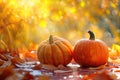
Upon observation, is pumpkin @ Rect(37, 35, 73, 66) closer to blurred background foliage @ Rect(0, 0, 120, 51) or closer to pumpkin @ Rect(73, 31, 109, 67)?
pumpkin @ Rect(73, 31, 109, 67)

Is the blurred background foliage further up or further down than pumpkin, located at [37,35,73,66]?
further up

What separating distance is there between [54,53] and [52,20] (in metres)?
1.57

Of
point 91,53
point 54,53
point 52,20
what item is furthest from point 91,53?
point 52,20

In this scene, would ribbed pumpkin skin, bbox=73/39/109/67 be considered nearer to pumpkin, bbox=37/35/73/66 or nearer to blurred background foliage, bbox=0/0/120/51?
pumpkin, bbox=37/35/73/66

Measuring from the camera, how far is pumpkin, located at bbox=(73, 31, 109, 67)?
1596 mm

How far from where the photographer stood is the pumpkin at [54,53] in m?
1.61

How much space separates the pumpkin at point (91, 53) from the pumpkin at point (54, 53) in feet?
0.17

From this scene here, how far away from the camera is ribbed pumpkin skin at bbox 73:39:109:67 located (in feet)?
5.24

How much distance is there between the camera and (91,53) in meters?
1.59

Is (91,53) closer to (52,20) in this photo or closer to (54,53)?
(54,53)

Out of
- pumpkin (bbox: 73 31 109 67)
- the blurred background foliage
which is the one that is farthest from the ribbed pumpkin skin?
the blurred background foliage

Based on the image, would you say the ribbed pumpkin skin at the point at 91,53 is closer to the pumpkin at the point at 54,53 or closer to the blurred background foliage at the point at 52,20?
the pumpkin at the point at 54,53

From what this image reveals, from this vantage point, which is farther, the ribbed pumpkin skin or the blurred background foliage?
the blurred background foliage

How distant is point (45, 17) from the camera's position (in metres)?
2.89
